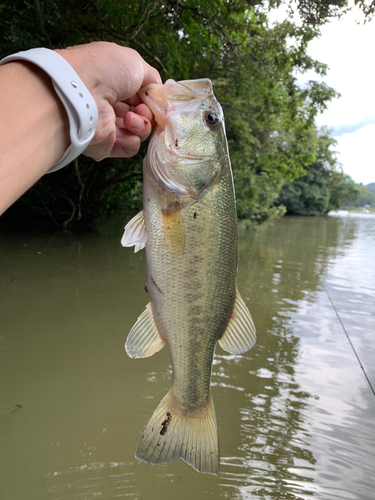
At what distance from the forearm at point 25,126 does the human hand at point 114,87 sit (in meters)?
0.23

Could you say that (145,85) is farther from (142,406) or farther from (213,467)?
(142,406)

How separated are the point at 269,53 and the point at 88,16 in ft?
16.7

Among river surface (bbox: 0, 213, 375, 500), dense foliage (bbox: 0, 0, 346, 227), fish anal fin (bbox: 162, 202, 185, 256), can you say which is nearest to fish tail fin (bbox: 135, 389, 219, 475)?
fish anal fin (bbox: 162, 202, 185, 256)

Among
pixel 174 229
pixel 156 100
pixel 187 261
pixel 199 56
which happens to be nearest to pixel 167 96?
pixel 156 100

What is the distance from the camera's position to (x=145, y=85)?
5.97 feet

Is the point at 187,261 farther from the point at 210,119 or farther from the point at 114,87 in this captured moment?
the point at 114,87

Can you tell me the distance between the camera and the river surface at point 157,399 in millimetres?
2641

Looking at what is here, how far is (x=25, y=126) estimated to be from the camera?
1.06m

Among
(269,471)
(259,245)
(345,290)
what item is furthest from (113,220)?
(269,471)

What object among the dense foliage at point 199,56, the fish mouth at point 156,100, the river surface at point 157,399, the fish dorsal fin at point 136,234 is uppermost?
the dense foliage at point 199,56

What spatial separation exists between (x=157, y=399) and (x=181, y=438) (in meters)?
1.69

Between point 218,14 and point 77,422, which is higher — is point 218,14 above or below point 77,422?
above

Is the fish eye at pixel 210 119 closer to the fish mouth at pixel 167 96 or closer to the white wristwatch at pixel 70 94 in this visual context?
the fish mouth at pixel 167 96

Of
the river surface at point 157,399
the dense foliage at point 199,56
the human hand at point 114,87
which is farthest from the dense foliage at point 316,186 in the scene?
the human hand at point 114,87
